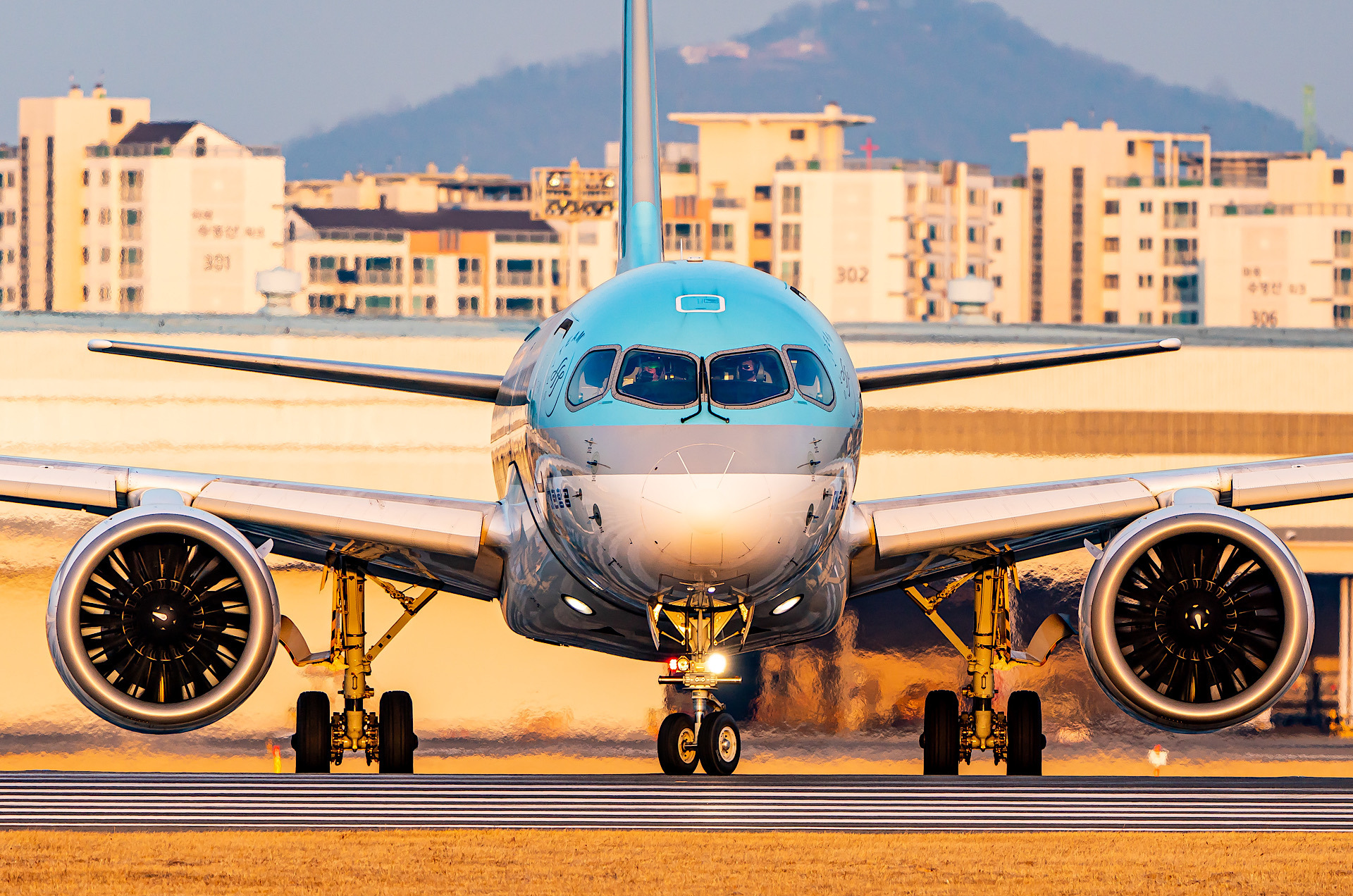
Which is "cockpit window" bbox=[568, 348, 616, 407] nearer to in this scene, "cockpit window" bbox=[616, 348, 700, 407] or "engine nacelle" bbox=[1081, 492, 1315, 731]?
"cockpit window" bbox=[616, 348, 700, 407]

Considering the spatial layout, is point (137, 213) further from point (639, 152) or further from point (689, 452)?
point (689, 452)

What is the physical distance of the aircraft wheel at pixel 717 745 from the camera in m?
21.6

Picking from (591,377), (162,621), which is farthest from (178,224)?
(591,377)

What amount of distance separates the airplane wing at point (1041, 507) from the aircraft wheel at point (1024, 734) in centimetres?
166

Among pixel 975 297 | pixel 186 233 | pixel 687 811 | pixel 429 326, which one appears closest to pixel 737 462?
pixel 687 811

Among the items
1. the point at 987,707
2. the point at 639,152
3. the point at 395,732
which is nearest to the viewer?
the point at 987,707

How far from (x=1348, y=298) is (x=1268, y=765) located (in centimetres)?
14594

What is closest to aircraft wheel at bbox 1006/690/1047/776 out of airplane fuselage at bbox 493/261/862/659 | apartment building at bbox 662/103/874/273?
airplane fuselage at bbox 493/261/862/659

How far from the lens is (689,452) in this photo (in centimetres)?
1812

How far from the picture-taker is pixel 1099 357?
23.5 m

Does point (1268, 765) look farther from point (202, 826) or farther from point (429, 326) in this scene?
point (202, 826)

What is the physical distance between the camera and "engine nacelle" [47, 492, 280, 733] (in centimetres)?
2045

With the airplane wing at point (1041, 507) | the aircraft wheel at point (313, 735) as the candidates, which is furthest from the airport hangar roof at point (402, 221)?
the airplane wing at point (1041, 507)

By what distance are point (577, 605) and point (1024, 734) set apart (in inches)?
217
